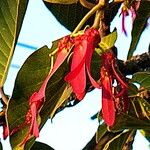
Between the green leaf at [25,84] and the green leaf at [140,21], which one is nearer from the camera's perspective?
the green leaf at [25,84]

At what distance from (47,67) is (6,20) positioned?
0.22 metres

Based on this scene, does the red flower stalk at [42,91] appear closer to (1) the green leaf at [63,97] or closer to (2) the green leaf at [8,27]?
(1) the green leaf at [63,97]

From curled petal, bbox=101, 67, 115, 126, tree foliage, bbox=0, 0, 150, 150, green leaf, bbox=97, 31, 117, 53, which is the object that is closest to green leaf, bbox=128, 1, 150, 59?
→ tree foliage, bbox=0, 0, 150, 150

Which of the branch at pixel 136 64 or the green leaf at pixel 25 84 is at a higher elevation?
the green leaf at pixel 25 84

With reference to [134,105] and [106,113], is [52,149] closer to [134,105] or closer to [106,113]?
[134,105]

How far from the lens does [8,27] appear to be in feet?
4.12

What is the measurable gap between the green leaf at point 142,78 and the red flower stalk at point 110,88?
13 cm

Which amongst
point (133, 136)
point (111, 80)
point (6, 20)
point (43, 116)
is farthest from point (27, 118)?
point (133, 136)

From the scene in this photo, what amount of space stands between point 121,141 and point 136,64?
6.5 inches

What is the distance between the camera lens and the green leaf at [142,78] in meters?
1.12

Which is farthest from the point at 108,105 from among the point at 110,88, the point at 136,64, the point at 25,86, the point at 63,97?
the point at 136,64

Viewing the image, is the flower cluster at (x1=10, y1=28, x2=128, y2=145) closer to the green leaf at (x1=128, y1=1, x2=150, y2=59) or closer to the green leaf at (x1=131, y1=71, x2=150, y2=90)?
the green leaf at (x1=131, y1=71, x2=150, y2=90)

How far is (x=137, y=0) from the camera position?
1.28 metres

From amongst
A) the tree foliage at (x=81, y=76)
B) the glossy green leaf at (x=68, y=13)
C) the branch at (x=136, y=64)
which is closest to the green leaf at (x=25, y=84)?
the tree foliage at (x=81, y=76)
